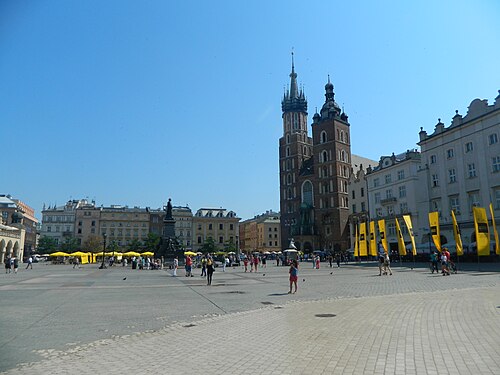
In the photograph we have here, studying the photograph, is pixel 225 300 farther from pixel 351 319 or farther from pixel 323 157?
pixel 323 157

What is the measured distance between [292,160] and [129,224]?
52.9m

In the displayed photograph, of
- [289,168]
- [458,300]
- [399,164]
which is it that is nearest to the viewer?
[458,300]

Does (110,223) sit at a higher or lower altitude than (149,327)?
higher

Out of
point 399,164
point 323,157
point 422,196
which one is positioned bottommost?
point 422,196

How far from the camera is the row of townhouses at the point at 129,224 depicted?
388 ft

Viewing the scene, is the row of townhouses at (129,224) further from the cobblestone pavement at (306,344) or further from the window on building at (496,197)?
the cobblestone pavement at (306,344)

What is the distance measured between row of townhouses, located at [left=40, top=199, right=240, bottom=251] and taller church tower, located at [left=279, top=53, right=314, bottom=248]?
773 inches

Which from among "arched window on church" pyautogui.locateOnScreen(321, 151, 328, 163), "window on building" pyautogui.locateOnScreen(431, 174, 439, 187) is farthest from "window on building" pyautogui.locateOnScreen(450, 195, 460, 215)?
A: "arched window on church" pyautogui.locateOnScreen(321, 151, 328, 163)

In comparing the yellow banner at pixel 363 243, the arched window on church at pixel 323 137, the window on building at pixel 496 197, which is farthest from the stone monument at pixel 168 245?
the arched window on church at pixel 323 137

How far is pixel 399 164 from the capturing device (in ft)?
201

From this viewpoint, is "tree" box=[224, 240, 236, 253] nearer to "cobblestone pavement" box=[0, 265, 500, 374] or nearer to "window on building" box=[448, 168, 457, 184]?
"window on building" box=[448, 168, 457, 184]

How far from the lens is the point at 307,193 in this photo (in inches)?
4075

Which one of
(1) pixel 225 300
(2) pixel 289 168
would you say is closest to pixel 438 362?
(1) pixel 225 300

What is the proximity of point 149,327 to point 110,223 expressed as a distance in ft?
378
